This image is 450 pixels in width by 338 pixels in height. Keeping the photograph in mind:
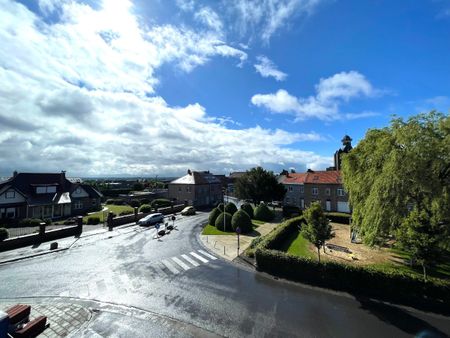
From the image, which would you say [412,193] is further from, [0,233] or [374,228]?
[0,233]

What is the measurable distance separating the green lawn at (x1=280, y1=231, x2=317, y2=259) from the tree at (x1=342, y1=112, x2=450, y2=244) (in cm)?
563

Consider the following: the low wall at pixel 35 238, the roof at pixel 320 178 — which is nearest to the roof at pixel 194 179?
the roof at pixel 320 178

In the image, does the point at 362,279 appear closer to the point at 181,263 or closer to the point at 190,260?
the point at 190,260

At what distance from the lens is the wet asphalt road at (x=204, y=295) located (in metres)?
12.1

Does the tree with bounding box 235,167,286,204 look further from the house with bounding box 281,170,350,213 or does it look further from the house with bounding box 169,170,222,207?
the house with bounding box 169,170,222,207

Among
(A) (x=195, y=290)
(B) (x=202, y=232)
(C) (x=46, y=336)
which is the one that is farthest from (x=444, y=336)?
(B) (x=202, y=232)

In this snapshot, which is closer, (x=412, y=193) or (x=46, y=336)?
(x=46, y=336)

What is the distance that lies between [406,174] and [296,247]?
42.1 feet

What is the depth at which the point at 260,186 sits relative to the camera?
48.2 m

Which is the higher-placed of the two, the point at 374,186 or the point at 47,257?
the point at 374,186

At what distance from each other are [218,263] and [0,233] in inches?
837

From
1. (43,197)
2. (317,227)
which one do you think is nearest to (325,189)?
(317,227)

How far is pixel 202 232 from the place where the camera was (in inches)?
1310

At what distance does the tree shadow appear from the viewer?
11695 millimetres
